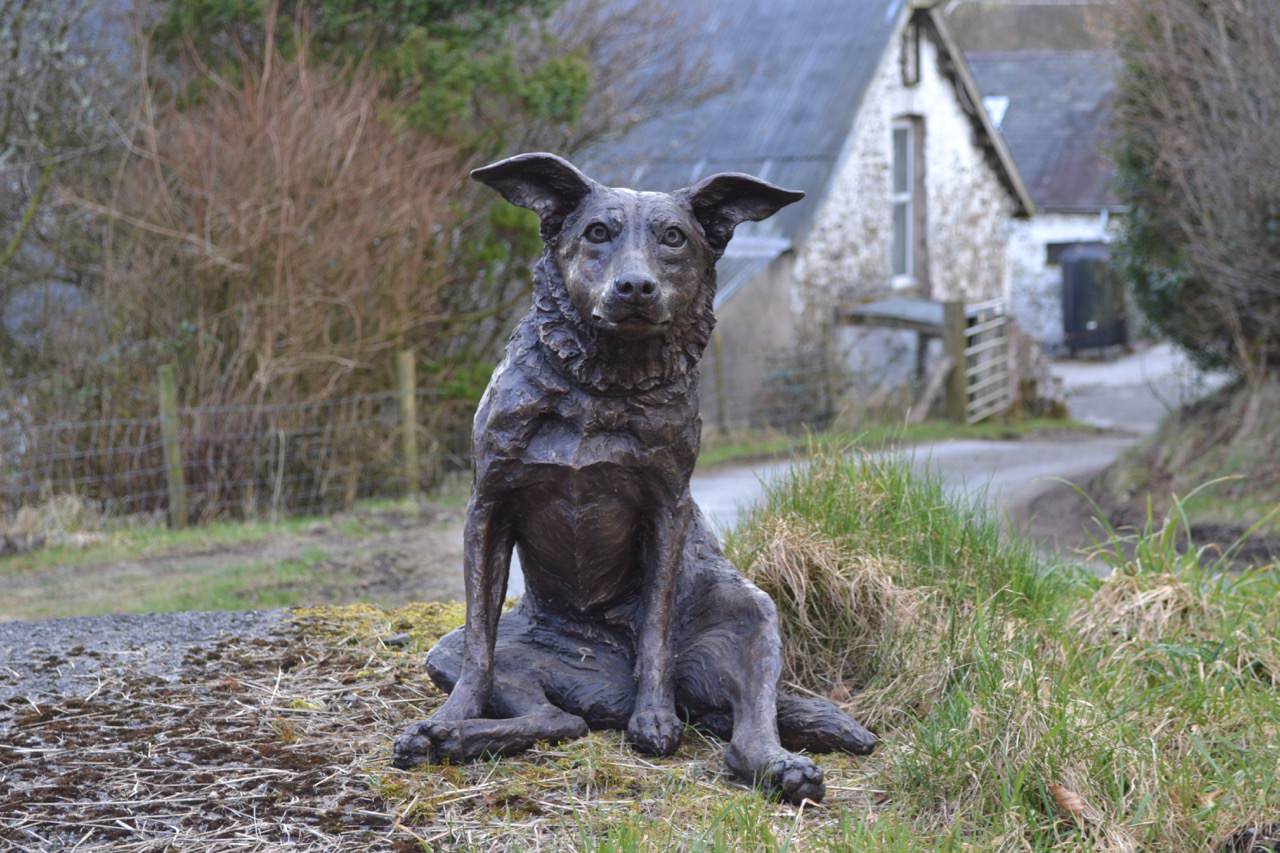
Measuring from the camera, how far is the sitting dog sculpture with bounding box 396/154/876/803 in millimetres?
4148

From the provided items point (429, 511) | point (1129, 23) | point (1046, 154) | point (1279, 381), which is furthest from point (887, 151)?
point (1046, 154)

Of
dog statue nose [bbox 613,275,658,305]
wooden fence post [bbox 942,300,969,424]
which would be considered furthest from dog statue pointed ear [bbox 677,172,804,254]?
wooden fence post [bbox 942,300,969,424]

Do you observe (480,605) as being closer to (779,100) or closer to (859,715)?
(859,715)

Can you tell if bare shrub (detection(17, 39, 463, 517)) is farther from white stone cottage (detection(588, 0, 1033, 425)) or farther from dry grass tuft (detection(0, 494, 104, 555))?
white stone cottage (detection(588, 0, 1033, 425))

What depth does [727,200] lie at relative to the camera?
4.36 meters

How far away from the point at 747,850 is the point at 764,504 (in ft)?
8.62

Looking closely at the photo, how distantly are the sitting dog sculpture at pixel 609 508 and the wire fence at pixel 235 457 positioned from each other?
6.48 metres

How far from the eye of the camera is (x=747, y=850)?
342 centimetres

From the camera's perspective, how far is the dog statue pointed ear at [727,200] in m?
4.30

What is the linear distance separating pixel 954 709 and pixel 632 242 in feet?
5.09

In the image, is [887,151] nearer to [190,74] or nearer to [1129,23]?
[1129,23]

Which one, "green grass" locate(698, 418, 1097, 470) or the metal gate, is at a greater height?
the metal gate

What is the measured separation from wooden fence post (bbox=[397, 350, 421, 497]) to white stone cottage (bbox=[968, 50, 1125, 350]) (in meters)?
17.1

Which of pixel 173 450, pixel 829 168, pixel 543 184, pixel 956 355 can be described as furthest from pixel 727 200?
pixel 956 355
